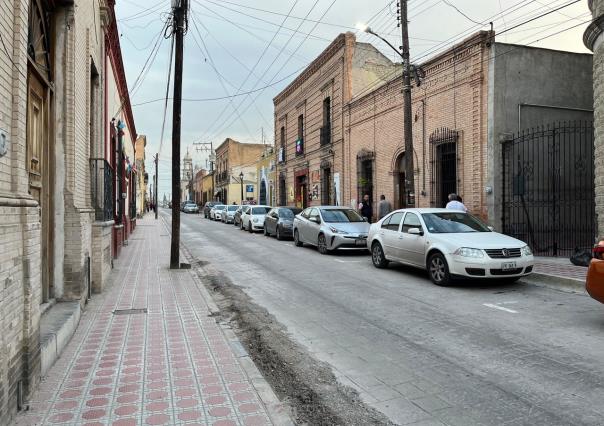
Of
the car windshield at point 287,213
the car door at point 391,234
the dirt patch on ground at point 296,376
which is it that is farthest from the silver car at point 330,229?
the dirt patch on ground at point 296,376

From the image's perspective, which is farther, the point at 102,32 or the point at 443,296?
the point at 102,32

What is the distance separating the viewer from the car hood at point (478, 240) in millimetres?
8656

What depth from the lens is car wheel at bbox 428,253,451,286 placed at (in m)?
8.88

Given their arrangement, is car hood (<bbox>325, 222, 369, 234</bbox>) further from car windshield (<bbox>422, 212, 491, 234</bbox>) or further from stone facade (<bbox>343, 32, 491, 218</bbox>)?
car windshield (<bbox>422, 212, 491, 234</bbox>)

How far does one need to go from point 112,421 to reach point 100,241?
544 cm

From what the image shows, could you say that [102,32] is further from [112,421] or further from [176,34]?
[112,421]

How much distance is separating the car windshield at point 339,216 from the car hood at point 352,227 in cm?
40

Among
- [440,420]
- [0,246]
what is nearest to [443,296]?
[440,420]

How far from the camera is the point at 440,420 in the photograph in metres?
3.50

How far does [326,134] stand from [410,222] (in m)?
16.7

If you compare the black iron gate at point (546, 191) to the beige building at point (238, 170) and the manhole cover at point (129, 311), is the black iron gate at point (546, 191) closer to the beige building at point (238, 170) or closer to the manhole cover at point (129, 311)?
the manhole cover at point (129, 311)

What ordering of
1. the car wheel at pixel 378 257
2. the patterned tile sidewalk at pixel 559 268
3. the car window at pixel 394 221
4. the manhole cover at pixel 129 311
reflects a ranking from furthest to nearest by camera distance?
1. the car wheel at pixel 378 257
2. the car window at pixel 394 221
3. the patterned tile sidewalk at pixel 559 268
4. the manhole cover at pixel 129 311

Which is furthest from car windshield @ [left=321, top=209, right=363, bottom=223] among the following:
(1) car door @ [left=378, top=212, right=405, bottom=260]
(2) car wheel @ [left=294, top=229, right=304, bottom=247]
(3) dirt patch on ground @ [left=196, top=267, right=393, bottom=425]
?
(3) dirt patch on ground @ [left=196, top=267, right=393, bottom=425]

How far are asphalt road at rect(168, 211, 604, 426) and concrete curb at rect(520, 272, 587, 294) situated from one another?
1.25 ft
